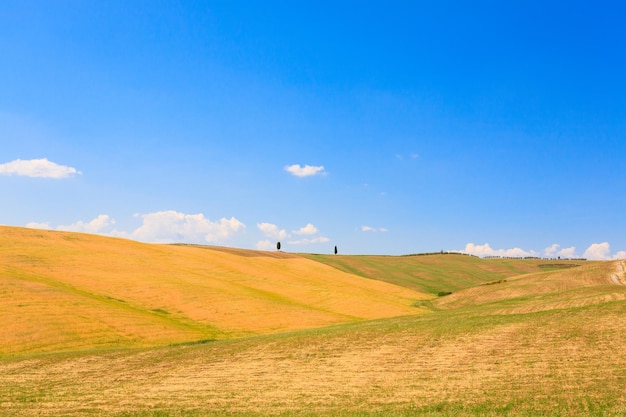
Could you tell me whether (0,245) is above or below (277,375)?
above

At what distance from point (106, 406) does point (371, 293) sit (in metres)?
56.4

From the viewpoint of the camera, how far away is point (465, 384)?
74.2 feet

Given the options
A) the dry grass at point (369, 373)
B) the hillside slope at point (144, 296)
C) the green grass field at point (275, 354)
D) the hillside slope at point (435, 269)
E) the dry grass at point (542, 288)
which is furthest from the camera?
the hillside slope at point (435, 269)

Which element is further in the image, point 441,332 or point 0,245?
point 0,245

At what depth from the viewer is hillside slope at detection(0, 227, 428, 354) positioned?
133 ft

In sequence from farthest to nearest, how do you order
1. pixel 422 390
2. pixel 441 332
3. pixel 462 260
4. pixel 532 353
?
pixel 462 260
pixel 441 332
pixel 532 353
pixel 422 390

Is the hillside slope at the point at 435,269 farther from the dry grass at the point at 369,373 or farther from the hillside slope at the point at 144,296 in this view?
the dry grass at the point at 369,373

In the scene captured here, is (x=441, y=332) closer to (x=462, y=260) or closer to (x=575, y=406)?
(x=575, y=406)

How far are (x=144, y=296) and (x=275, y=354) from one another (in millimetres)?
25874

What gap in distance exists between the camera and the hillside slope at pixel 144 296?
40.4 metres

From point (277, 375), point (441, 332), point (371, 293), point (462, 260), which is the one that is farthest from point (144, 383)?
point (462, 260)

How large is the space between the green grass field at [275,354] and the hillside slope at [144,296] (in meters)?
0.23

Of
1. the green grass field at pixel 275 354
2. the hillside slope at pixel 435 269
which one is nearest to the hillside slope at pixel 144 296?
the green grass field at pixel 275 354

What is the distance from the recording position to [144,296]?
5309 cm
